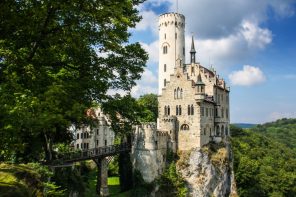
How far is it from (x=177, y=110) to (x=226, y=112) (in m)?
14.4

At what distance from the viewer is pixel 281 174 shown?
80250 mm

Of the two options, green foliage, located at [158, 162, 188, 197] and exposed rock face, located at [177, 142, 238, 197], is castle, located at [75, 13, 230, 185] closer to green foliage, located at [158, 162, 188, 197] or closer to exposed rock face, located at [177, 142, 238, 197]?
green foliage, located at [158, 162, 188, 197]

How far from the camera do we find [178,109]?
59156 mm

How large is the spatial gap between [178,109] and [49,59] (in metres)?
45.7

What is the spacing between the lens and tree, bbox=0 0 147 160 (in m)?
12.0

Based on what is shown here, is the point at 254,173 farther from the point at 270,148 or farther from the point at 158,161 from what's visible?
the point at 270,148

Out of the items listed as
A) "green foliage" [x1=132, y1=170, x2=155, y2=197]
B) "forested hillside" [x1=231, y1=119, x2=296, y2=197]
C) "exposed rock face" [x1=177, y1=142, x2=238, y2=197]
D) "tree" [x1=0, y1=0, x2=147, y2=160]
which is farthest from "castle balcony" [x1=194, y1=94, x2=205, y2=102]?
"tree" [x1=0, y1=0, x2=147, y2=160]

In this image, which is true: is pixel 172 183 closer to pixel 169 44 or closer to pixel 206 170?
pixel 206 170

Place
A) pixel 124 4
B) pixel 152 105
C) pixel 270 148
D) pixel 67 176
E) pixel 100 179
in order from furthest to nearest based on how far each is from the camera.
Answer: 1. pixel 270 148
2. pixel 152 105
3. pixel 100 179
4. pixel 67 176
5. pixel 124 4

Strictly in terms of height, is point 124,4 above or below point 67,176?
above

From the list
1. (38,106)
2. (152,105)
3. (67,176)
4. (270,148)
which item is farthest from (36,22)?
(270,148)

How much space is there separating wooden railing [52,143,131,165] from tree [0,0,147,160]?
2625 centimetres

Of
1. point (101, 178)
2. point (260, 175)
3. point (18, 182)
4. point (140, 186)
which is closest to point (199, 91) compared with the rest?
point (140, 186)

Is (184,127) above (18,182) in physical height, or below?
above
